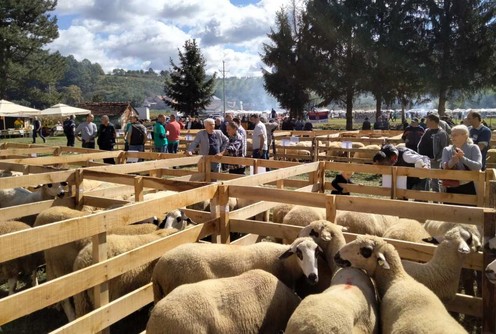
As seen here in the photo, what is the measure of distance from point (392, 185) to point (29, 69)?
46.8m

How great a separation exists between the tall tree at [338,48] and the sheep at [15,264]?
104ft

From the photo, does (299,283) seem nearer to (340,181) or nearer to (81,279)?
(81,279)

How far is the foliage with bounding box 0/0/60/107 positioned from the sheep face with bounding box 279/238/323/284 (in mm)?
44333

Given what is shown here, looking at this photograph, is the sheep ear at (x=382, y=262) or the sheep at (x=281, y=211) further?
the sheep at (x=281, y=211)

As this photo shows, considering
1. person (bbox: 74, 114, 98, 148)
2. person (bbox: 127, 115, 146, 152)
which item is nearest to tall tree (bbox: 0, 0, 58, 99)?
person (bbox: 74, 114, 98, 148)

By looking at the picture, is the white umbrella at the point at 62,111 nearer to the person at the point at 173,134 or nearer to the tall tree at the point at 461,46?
the person at the point at 173,134

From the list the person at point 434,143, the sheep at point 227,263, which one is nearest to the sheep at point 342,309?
the sheep at point 227,263

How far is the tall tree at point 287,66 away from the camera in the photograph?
4128 cm

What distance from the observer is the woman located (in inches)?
229

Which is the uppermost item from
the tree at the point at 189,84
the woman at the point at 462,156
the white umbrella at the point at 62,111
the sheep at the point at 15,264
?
the tree at the point at 189,84

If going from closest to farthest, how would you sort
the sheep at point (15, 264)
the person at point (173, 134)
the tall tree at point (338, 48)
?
the sheep at point (15, 264)
the person at point (173, 134)
the tall tree at point (338, 48)

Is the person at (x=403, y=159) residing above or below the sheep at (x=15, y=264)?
above

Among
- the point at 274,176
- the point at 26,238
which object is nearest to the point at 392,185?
the point at 274,176

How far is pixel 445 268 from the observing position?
3.88m
